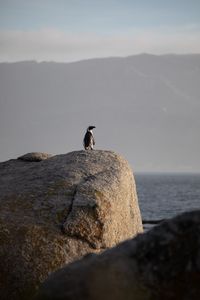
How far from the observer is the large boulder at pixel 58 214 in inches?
403

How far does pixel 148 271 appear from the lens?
19.8 feet

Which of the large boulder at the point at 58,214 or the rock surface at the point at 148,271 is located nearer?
the rock surface at the point at 148,271

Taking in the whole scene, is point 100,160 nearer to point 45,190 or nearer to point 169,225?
point 45,190

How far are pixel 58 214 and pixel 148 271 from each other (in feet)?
17.1

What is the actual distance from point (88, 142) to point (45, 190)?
23.8ft

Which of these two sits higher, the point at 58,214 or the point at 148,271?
the point at 58,214

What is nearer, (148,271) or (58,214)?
(148,271)

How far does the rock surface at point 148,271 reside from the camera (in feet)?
19.5

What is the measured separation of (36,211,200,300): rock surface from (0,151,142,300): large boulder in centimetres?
401

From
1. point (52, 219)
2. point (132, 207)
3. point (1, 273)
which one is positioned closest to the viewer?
point (1, 273)

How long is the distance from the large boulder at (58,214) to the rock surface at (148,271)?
13.2 ft

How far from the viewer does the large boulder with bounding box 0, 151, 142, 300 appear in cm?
1023

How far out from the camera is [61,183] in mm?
11852

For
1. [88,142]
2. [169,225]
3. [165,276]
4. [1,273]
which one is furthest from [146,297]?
[88,142]
